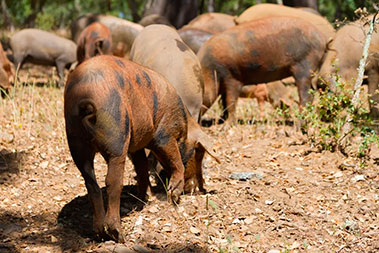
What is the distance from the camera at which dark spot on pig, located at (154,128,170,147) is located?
15.5 feet

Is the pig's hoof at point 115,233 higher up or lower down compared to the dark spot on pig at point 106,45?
higher up

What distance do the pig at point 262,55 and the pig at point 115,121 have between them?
11.3ft

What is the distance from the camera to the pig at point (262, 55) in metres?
8.27

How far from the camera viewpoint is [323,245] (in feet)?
14.9

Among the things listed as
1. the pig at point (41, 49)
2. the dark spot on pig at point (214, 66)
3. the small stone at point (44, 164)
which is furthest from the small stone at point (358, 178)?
the pig at point (41, 49)

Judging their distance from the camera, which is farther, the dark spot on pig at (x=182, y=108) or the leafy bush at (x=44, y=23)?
the leafy bush at (x=44, y=23)

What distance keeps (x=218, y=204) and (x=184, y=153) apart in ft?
1.85

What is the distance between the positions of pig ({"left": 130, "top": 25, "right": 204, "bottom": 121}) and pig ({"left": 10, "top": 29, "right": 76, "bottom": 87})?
236 inches

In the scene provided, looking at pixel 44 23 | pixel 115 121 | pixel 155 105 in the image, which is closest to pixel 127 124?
pixel 115 121

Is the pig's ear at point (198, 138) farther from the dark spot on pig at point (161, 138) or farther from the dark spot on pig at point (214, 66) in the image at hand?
the dark spot on pig at point (214, 66)

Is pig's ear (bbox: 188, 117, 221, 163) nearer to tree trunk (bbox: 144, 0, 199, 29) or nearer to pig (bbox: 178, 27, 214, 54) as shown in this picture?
pig (bbox: 178, 27, 214, 54)

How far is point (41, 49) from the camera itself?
13008 mm

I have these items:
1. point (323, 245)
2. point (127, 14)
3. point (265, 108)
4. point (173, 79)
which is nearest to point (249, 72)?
point (265, 108)

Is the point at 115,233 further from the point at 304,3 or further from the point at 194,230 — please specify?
the point at 304,3
